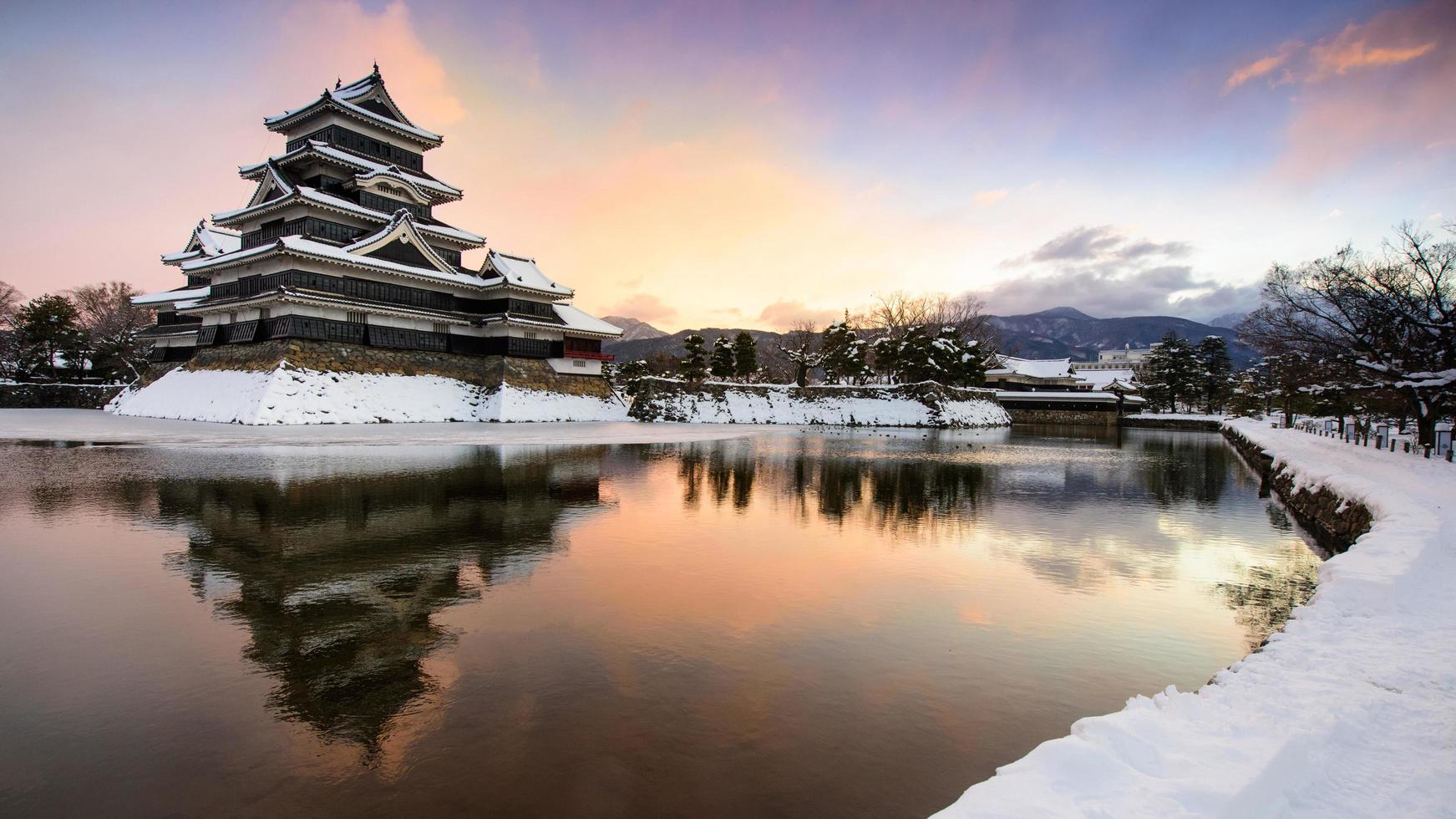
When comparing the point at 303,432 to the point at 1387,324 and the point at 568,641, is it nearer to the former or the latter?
the point at 568,641

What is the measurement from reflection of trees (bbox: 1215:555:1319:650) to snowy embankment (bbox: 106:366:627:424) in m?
31.5

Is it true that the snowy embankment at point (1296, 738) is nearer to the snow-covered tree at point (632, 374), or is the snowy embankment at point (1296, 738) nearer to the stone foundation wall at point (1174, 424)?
the snow-covered tree at point (632, 374)

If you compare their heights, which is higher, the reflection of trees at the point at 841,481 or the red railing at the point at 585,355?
the red railing at the point at 585,355

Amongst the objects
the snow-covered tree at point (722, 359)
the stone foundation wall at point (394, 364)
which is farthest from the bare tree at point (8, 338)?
the snow-covered tree at point (722, 359)

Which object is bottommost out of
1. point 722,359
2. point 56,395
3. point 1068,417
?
point 1068,417

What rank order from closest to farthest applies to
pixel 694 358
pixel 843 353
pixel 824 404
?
pixel 824 404
pixel 694 358
pixel 843 353

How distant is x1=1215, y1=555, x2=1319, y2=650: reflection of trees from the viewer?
6.77m

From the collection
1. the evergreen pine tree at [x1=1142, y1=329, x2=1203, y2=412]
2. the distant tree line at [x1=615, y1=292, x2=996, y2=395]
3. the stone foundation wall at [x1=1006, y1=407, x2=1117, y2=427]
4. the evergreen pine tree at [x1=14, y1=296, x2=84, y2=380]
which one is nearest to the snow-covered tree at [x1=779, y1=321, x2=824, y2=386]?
the distant tree line at [x1=615, y1=292, x2=996, y2=395]

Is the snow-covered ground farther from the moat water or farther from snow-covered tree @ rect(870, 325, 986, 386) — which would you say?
snow-covered tree @ rect(870, 325, 986, 386)

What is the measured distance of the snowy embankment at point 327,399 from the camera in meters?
28.6

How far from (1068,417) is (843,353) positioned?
22961mm

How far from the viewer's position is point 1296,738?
145 inches

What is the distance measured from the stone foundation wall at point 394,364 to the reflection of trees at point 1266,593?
111 feet

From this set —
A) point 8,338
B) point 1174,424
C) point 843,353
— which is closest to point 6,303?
point 8,338
